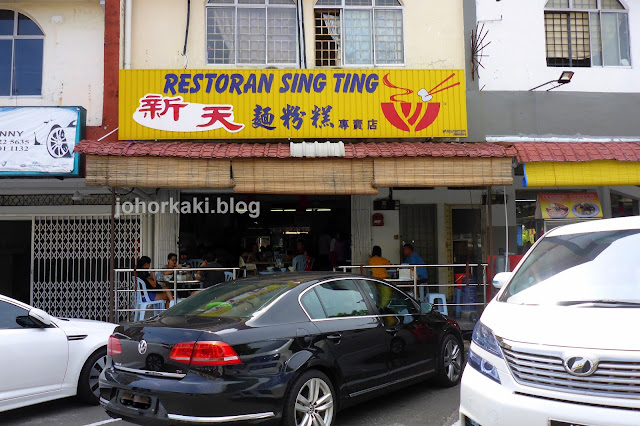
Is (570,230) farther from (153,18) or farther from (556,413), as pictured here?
(153,18)

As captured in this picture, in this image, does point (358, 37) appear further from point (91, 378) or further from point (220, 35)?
point (91, 378)

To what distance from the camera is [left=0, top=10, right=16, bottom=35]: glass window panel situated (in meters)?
11.7

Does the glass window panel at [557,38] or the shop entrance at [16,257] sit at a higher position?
the glass window panel at [557,38]

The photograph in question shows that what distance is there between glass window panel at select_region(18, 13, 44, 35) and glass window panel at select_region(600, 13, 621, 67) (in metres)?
12.4

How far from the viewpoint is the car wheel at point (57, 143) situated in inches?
391

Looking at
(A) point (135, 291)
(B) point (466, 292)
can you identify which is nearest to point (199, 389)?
(A) point (135, 291)

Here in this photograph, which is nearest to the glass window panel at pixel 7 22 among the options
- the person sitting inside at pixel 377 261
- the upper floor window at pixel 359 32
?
the upper floor window at pixel 359 32

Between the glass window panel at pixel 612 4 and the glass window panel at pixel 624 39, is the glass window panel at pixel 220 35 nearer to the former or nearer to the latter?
the glass window panel at pixel 612 4

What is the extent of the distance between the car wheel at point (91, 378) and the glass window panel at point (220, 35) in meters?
7.11

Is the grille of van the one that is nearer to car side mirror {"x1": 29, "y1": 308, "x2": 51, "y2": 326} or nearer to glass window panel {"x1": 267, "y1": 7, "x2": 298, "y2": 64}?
car side mirror {"x1": 29, "y1": 308, "x2": 51, "y2": 326}

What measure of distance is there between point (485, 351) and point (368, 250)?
27.2 feet

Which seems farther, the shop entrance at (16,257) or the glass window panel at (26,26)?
the shop entrance at (16,257)

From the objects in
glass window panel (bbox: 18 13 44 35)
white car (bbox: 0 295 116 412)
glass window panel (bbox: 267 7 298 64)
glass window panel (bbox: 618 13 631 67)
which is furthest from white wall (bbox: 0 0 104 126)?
glass window panel (bbox: 618 13 631 67)

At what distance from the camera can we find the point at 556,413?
3146mm
